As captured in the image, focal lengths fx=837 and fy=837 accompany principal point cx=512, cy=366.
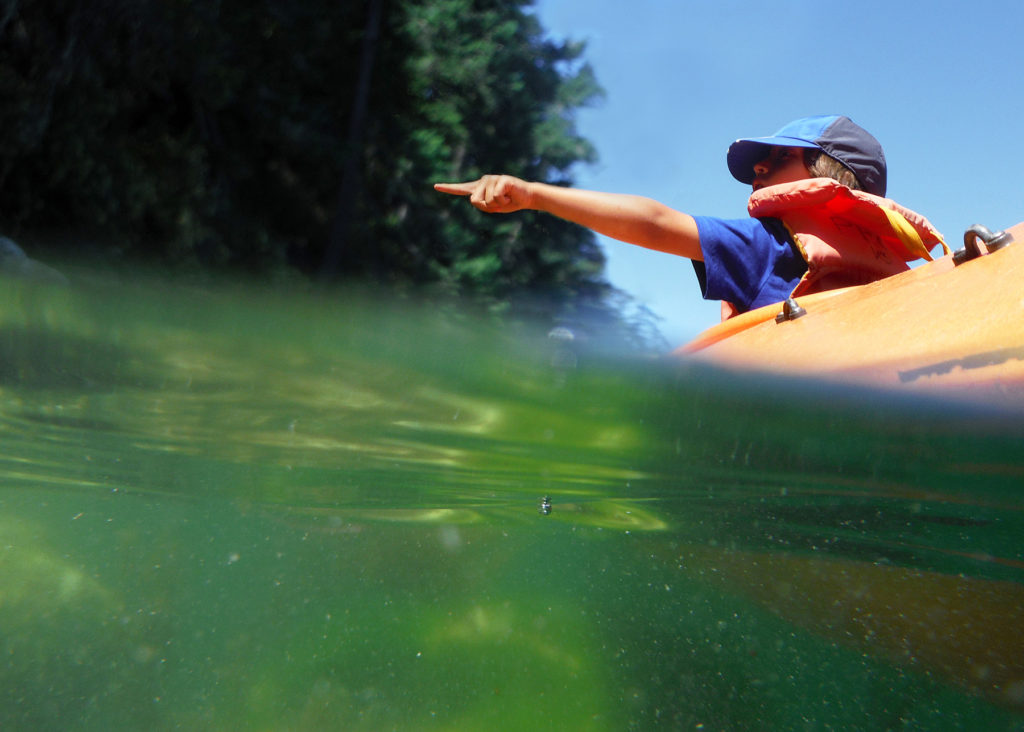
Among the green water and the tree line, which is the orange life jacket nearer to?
the green water

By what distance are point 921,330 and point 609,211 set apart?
3.65 feet

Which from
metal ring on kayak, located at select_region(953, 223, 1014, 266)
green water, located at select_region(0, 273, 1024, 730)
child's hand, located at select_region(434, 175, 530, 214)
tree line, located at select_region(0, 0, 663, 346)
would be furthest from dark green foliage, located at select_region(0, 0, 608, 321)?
metal ring on kayak, located at select_region(953, 223, 1014, 266)

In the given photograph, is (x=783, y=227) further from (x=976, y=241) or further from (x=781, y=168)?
(x=976, y=241)

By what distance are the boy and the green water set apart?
1.49ft

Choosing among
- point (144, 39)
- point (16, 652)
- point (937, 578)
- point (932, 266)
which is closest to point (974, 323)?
point (932, 266)

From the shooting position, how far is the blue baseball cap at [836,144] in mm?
3461

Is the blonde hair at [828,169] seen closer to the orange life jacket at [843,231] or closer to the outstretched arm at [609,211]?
the orange life jacket at [843,231]

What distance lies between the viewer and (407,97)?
78.3 ft

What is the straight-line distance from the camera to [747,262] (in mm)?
3299

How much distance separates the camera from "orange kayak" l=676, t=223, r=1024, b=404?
245 centimetres

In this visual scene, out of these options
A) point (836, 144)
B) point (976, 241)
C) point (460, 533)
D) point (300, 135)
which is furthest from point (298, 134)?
point (976, 241)

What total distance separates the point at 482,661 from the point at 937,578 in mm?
4402

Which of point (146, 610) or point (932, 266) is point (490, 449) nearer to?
point (932, 266)

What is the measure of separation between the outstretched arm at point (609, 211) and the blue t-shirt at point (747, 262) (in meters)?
0.07
